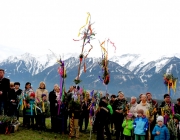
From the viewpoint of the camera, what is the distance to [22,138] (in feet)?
40.9

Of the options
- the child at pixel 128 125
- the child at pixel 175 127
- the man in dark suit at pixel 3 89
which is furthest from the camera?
the man in dark suit at pixel 3 89

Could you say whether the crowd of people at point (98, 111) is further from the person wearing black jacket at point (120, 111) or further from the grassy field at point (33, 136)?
the grassy field at point (33, 136)

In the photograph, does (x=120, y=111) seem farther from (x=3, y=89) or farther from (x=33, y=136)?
(x=3, y=89)

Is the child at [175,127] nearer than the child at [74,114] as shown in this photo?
Yes

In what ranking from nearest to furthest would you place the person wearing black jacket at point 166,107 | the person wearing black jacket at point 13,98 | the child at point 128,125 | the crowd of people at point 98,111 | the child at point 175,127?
the child at point 175,127 < the crowd of people at point 98,111 < the person wearing black jacket at point 166,107 < the child at point 128,125 < the person wearing black jacket at point 13,98

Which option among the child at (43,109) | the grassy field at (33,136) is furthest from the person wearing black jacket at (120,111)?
the child at (43,109)

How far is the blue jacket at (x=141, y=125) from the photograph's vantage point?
38.0ft

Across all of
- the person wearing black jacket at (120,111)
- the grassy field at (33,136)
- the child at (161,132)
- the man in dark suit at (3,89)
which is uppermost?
the man in dark suit at (3,89)

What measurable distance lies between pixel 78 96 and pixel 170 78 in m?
4.14

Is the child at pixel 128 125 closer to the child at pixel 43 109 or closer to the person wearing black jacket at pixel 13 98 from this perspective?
the child at pixel 43 109

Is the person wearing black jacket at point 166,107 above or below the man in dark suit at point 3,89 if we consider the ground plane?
below

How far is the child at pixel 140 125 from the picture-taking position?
38.0 feet

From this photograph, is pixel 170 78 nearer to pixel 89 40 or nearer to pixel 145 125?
pixel 145 125

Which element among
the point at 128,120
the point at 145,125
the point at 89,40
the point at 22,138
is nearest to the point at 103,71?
the point at 89,40
